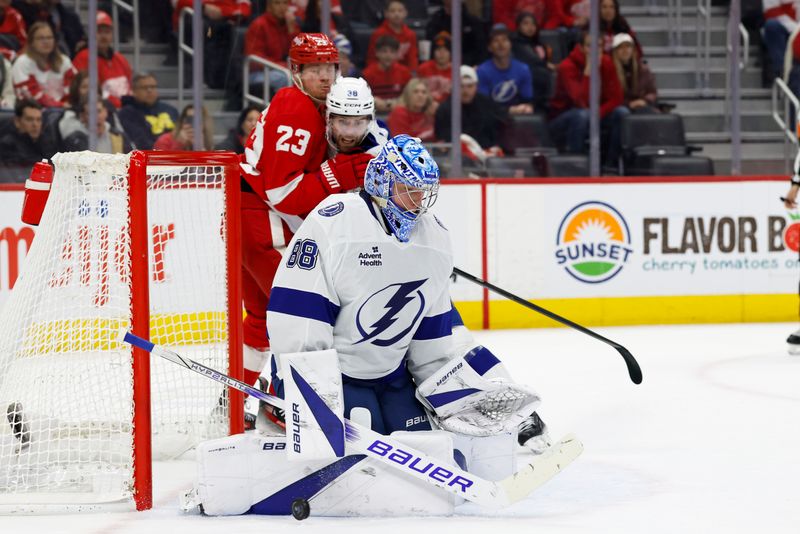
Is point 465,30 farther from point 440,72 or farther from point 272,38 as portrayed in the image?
point 272,38

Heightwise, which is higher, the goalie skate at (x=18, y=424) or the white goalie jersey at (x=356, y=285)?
the white goalie jersey at (x=356, y=285)

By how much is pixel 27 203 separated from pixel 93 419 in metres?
0.61

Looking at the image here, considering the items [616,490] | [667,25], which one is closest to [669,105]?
[667,25]

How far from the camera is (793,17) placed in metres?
7.77

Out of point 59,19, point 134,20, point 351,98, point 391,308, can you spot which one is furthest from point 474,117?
point 391,308

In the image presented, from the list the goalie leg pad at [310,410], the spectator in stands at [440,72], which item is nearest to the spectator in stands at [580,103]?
the spectator in stands at [440,72]

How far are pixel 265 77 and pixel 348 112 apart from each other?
133 inches

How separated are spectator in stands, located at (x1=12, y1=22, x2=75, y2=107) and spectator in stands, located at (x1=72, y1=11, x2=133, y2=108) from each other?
0.28ft

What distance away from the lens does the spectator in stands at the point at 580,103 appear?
712 centimetres

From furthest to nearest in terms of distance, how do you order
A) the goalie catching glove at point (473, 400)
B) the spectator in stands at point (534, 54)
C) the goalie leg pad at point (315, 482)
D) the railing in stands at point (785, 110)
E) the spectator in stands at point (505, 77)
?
the railing in stands at point (785, 110) → the spectator in stands at point (534, 54) → the spectator in stands at point (505, 77) → the goalie catching glove at point (473, 400) → the goalie leg pad at point (315, 482)

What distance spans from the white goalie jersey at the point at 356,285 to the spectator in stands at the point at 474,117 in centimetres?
383

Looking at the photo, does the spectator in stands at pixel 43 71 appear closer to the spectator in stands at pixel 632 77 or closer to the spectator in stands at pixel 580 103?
the spectator in stands at pixel 580 103

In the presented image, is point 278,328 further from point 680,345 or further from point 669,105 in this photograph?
point 669,105

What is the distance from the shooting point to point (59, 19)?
6539 mm
